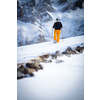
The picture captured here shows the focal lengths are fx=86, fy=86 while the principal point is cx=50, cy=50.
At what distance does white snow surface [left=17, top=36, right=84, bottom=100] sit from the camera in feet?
5.05

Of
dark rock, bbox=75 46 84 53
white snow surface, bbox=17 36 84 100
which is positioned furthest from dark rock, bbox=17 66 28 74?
dark rock, bbox=75 46 84 53

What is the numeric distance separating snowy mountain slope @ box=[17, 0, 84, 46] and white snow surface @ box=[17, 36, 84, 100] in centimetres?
25

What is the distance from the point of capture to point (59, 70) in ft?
5.23

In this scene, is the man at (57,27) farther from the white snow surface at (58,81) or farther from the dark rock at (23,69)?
the dark rock at (23,69)

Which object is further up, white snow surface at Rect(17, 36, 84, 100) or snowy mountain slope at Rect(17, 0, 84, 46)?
snowy mountain slope at Rect(17, 0, 84, 46)

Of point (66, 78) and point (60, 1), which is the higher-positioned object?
A: point (60, 1)

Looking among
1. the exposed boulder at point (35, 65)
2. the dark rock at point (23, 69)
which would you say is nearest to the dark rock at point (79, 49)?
the exposed boulder at point (35, 65)

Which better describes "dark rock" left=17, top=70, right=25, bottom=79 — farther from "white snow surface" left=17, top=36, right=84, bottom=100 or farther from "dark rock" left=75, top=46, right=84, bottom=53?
"dark rock" left=75, top=46, right=84, bottom=53
